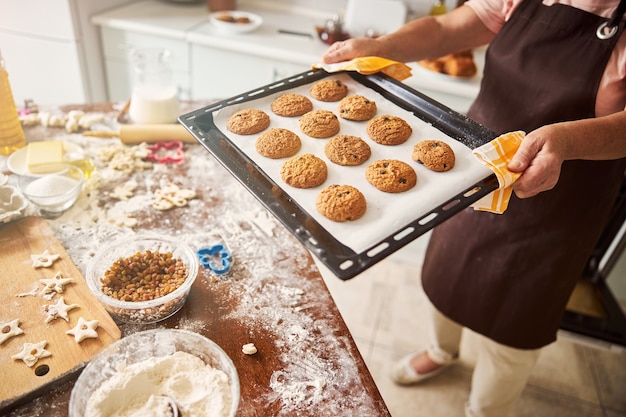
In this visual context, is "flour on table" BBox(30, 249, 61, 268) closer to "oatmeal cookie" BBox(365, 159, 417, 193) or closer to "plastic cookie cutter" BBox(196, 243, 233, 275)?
"plastic cookie cutter" BBox(196, 243, 233, 275)

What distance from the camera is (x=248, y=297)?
2.99 ft

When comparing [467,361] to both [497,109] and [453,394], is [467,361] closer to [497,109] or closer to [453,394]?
[453,394]

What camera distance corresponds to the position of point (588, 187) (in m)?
1.13

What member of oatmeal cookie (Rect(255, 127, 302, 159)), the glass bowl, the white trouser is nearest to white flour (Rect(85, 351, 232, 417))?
the glass bowl

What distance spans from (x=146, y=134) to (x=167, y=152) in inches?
3.2

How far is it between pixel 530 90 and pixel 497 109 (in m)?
0.10

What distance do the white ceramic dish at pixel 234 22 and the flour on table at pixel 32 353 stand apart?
5.66 feet

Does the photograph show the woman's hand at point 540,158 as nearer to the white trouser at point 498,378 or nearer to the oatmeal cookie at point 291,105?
the oatmeal cookie at point 291,105

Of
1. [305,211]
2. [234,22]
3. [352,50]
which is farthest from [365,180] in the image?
[234,22]

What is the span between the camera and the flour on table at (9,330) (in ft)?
2.54

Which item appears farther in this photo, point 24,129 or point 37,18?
point 37,18

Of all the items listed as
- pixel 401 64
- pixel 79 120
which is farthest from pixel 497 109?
pixel 79 120

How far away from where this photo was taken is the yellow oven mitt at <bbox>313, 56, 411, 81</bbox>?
1.12m

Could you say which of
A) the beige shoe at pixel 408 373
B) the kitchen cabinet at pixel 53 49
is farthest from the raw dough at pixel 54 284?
the kitchen cabinet at pixel 53 49
